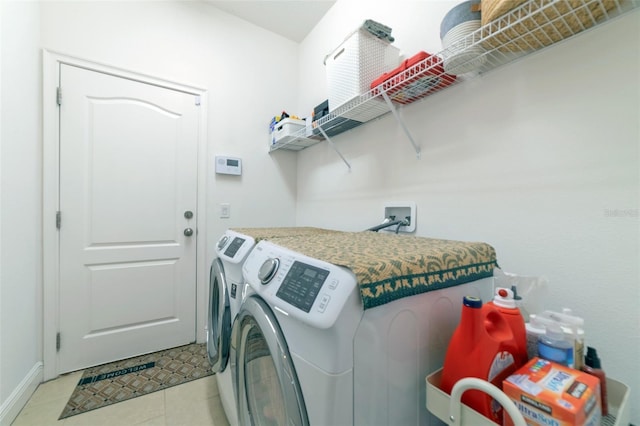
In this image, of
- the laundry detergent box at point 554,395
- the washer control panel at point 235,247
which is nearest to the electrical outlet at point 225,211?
the washer control panel at point 235,247

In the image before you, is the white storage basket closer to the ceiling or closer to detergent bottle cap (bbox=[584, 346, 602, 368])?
the ceiling

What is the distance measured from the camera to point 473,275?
31.8 inches

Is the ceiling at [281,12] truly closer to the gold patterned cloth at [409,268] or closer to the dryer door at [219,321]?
the dryer door at [219,321]

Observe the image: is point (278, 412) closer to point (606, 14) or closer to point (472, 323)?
point (472, 323)

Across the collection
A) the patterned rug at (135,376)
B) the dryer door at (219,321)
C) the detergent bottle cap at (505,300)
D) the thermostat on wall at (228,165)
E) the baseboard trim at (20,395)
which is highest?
the thermostat on wall at (228,165)

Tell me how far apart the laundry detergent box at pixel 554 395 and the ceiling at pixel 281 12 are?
97.6 inches

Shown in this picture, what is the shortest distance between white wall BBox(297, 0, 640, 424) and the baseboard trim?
2.21 metres

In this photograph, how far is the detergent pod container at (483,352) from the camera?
1.88 ft

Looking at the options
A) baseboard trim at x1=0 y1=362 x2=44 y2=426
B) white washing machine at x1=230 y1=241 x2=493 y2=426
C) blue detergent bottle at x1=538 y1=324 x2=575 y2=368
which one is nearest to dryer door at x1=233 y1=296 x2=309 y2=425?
white washing machine at x1=230 y1=241 x2=493 y2=426

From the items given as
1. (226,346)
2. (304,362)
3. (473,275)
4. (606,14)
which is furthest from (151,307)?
(606,14)

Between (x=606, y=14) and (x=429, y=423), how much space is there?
1274mm

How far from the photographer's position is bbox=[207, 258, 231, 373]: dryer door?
3.74 feet

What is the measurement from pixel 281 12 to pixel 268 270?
Result: 7.57 feet

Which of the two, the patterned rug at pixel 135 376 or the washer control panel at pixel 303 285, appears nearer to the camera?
the washer control panel at pixel 303 285
